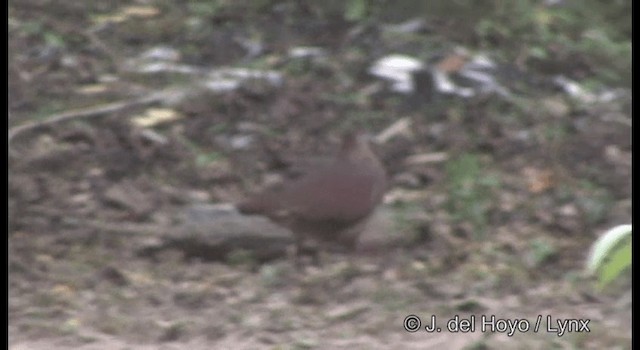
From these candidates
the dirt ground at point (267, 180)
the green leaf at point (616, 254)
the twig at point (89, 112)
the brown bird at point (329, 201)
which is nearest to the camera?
the green leaf at point (616, 254)

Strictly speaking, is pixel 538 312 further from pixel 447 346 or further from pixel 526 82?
pixel 526 82

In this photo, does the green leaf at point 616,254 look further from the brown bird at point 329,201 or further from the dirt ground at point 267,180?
the brown bird at point 329,201

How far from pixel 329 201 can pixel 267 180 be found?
76 centimetres

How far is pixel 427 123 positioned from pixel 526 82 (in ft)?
2.25

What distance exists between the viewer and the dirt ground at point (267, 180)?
3.96 m

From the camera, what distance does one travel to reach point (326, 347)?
3723 mm

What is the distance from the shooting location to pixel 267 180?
17.2 ft

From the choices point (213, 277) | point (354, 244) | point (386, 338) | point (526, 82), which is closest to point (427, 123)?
point (526, 82)

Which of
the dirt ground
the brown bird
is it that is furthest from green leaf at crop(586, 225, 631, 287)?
the brown bird

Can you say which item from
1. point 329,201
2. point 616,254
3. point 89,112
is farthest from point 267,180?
point 616,254

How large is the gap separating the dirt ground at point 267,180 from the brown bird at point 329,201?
0.36 ft

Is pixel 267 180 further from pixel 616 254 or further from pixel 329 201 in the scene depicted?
pixel 616 254

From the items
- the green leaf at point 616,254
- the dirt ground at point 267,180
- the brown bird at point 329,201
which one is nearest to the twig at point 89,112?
the dirt ground at point 267,180

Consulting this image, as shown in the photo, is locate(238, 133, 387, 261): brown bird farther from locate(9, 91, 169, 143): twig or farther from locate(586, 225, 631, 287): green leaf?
locate(586, 225, 631, 287): green leaf
